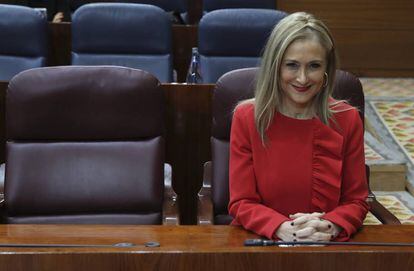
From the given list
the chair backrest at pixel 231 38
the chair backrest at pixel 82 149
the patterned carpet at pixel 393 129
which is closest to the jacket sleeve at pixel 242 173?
the chair backrest at pixel 82 149

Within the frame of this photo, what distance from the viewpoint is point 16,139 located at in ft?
5.59

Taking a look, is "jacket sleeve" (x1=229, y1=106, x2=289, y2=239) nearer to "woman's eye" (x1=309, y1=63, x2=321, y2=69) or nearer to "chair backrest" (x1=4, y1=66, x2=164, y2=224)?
"woman's eye" (x1=309, y1=63, x2=321, y2=69)

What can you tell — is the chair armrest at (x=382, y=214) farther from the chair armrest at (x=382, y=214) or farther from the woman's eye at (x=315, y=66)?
the woman's eye at (x=315, y=66)

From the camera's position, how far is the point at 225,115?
5.55ft

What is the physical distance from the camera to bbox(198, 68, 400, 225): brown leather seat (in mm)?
1683

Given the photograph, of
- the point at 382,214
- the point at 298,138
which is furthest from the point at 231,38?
the point at 298,138

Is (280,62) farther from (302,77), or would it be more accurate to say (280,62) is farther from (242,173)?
(242,173)

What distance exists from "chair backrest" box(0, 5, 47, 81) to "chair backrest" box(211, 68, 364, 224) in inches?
50.0

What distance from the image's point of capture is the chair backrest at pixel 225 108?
5.52ft

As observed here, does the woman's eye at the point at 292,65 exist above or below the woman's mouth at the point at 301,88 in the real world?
above

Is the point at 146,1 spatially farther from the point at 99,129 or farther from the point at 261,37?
the point at 99,129

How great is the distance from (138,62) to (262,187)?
1564 millimetres

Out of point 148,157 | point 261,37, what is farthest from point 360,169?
point 261,37

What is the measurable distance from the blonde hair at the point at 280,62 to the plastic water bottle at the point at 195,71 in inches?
47.4
